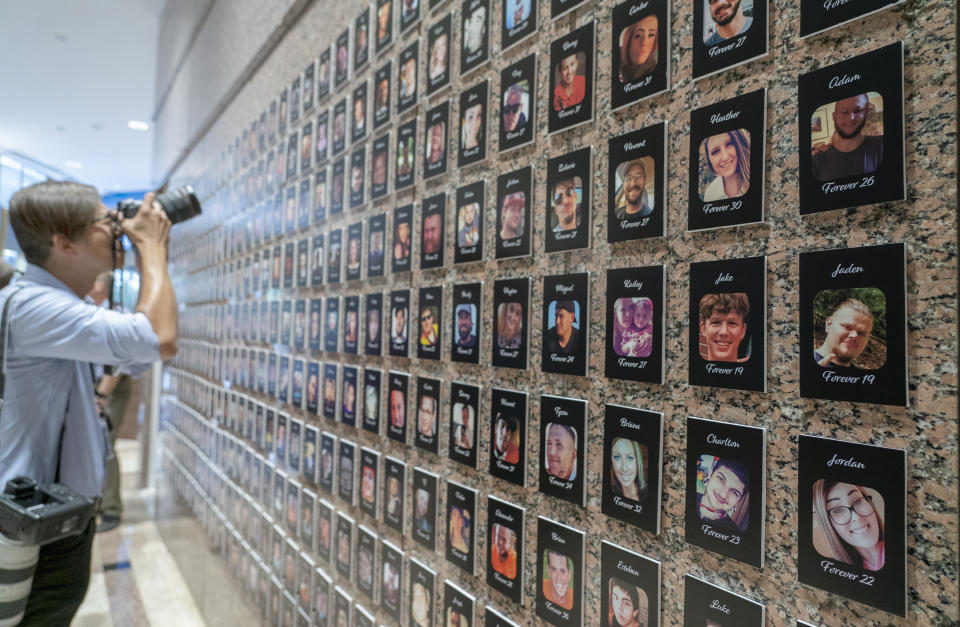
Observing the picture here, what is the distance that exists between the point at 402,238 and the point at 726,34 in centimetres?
98

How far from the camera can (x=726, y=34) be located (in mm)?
833

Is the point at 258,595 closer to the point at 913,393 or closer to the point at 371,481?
the point at 371,481

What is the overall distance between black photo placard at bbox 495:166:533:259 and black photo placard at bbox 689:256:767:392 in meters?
0.39

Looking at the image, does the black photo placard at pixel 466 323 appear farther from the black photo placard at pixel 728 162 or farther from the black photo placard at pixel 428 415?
the black photo placard at pixel 728 162

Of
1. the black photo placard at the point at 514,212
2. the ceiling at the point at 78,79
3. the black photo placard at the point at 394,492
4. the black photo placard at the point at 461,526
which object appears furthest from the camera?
the ceiling at the point at 78,79

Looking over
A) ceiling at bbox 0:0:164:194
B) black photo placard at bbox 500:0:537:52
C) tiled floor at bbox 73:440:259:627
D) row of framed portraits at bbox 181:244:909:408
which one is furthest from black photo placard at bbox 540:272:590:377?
ceiling at bbox 0:0:164:194

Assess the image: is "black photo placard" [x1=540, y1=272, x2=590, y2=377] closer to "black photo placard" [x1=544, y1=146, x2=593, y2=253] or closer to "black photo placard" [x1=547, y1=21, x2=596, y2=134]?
"black photo placard" [x1=544, y1=146, x2=593, y2=253]

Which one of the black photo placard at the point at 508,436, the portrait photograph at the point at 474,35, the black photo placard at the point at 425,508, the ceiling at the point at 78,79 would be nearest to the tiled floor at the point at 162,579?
the black photo placard at the point at 425,508

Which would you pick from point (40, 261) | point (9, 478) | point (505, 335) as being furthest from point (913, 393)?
point (40, 261)

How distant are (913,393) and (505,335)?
71 centimetres

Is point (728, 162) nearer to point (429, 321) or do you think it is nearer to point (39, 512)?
point (429, 321)

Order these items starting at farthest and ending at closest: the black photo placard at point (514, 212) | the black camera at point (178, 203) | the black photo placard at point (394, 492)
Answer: the black camera at point (178, 203) < the black photo placard at point (394, 492) < the black photo placard at point (514, 212)

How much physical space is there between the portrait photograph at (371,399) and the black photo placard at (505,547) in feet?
1.86

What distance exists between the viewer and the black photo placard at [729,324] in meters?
0.78
